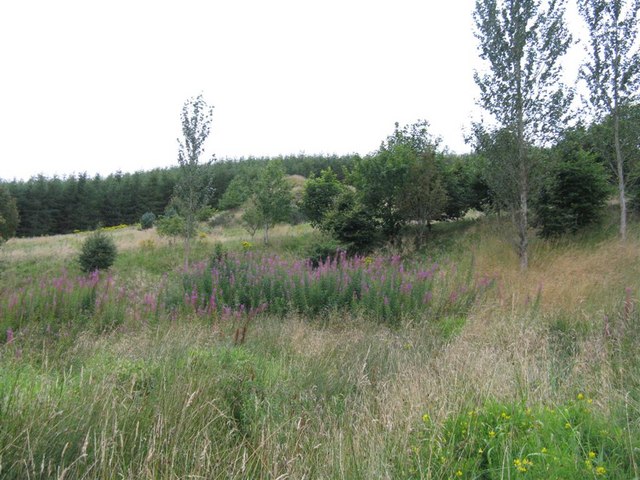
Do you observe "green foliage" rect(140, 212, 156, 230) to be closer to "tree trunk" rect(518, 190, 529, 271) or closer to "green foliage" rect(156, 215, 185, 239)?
"green foliage" rect(156, 215, 185, 239)

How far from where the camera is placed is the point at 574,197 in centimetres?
1379

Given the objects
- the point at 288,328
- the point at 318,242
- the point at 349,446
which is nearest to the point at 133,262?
the point at 318,242

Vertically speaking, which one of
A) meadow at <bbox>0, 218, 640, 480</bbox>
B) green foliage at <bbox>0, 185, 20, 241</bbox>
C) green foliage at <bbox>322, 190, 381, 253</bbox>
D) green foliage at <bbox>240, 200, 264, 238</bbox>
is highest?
green foliage at <bbox>0, 185, 20, 241</bbox>

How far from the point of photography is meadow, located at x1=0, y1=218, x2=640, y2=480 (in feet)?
7.24

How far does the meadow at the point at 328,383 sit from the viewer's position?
221cm

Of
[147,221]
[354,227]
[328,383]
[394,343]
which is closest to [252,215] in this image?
[354,227]

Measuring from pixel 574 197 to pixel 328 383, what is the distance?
1362cm

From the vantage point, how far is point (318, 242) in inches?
574

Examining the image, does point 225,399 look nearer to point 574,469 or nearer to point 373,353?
point 373,353

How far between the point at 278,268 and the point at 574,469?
6.78 m

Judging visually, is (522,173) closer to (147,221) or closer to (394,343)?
(394,343)

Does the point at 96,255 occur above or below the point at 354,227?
below

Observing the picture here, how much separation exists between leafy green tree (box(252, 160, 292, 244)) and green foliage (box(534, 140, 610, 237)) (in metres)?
12.1

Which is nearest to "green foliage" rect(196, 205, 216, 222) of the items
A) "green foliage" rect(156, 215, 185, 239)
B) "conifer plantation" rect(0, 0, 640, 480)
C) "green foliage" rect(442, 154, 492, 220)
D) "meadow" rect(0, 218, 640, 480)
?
"conifer plantation" rect(0, 0, 640, 480)
